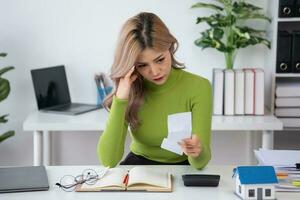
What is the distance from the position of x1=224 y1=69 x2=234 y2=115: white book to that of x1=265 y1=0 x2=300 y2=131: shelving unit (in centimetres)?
25

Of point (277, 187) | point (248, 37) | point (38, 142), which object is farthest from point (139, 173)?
point (248, 37)

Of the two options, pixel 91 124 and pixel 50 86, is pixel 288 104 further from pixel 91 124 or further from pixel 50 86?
pixel 50 86

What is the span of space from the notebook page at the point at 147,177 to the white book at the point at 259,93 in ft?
4.38

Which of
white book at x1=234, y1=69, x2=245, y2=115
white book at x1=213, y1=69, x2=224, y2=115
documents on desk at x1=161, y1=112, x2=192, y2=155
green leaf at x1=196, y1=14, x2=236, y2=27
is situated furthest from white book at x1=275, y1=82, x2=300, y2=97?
documents on desk at x1=161, y1=112, x2=192, y2=155

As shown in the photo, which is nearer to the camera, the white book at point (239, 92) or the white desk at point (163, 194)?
the white desk at point (163, 194)

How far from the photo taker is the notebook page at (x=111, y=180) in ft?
5.46

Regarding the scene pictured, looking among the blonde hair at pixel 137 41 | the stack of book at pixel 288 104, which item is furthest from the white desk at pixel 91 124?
the blonde hair at pixel 137 41

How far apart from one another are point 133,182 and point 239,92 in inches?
58.5

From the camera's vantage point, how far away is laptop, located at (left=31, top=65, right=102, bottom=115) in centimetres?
306

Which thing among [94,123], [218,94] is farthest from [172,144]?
[218,94]

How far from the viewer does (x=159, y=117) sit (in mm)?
2104

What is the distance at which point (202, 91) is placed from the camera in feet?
6.88

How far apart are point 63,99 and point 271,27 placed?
1.37 m

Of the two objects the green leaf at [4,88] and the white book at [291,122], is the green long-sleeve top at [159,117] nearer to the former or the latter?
the white book at [291,122]
